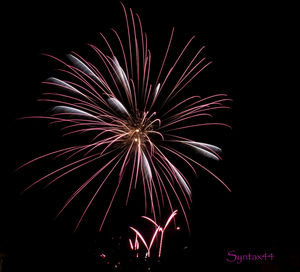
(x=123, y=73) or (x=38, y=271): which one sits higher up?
(x=123, y=73)

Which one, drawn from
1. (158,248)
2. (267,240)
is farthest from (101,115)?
(267,240)

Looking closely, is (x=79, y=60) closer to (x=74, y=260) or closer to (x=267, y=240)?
(x=74, y=260)

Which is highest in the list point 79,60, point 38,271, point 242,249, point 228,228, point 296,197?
point 79,60

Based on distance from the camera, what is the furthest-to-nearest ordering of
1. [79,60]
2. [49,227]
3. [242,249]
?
1. [49,227]
2. [242,249]
3. [79,60]

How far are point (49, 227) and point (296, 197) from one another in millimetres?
10765

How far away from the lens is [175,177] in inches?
370

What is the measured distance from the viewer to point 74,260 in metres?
10.5

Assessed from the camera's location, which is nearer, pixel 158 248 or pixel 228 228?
pixel 158 248

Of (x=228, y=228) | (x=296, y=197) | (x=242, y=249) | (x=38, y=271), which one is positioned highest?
(x=296, y=197)

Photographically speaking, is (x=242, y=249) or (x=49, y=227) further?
(x=49, y=227)

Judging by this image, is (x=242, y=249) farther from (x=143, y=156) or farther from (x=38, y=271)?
(x=38, y=271)

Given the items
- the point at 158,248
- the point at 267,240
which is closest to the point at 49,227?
the point at 158,248

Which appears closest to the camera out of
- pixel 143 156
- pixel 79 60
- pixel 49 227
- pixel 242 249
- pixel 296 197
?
pixel 79 60

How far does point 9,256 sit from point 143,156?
23.4 feet
